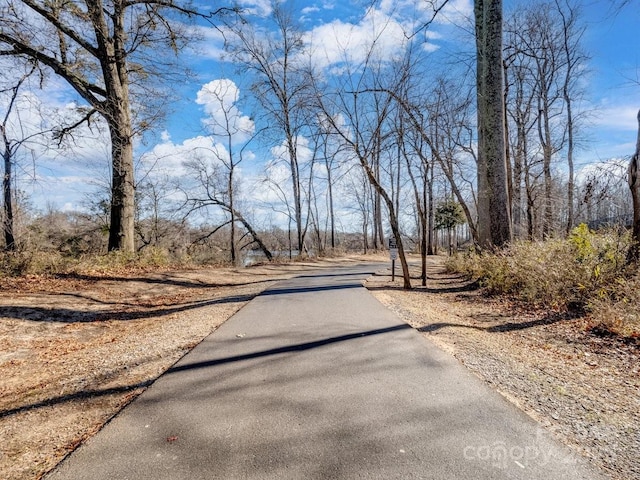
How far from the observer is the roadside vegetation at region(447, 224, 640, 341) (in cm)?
532

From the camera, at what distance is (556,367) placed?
4.05 metres

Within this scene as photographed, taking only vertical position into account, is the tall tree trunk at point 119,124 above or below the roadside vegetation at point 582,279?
above

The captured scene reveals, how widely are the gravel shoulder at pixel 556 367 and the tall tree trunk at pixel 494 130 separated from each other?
10.9 ft

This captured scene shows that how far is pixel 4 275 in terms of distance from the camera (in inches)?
331

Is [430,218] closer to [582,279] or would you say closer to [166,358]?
[582,279]

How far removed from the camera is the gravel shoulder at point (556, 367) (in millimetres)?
2510

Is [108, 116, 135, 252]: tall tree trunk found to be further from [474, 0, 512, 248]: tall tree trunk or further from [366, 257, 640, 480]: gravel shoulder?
[474, 0, 512, 248]: tall tree trunk

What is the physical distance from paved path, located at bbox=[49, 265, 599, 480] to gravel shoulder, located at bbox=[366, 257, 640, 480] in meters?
0.24

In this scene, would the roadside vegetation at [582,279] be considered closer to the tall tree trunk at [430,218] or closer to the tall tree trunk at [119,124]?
the tall tree trunk at [119,124]


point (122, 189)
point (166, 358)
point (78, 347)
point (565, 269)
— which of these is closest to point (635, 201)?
point (565, 269)

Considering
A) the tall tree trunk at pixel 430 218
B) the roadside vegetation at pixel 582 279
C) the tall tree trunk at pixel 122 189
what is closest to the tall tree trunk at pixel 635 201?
the roadside vegetation at pixel 582 279

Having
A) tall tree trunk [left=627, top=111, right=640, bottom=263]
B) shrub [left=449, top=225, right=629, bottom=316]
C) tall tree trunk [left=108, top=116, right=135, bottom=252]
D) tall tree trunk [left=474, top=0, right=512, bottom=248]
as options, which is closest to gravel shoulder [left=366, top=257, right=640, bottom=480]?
shrub [left=449, top=225, right=629, bottom=316]

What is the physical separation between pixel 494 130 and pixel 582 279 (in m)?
5.23

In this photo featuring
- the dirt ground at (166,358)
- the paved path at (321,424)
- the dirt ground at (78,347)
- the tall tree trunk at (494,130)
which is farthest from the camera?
the tall tree trunk at (494,130)
